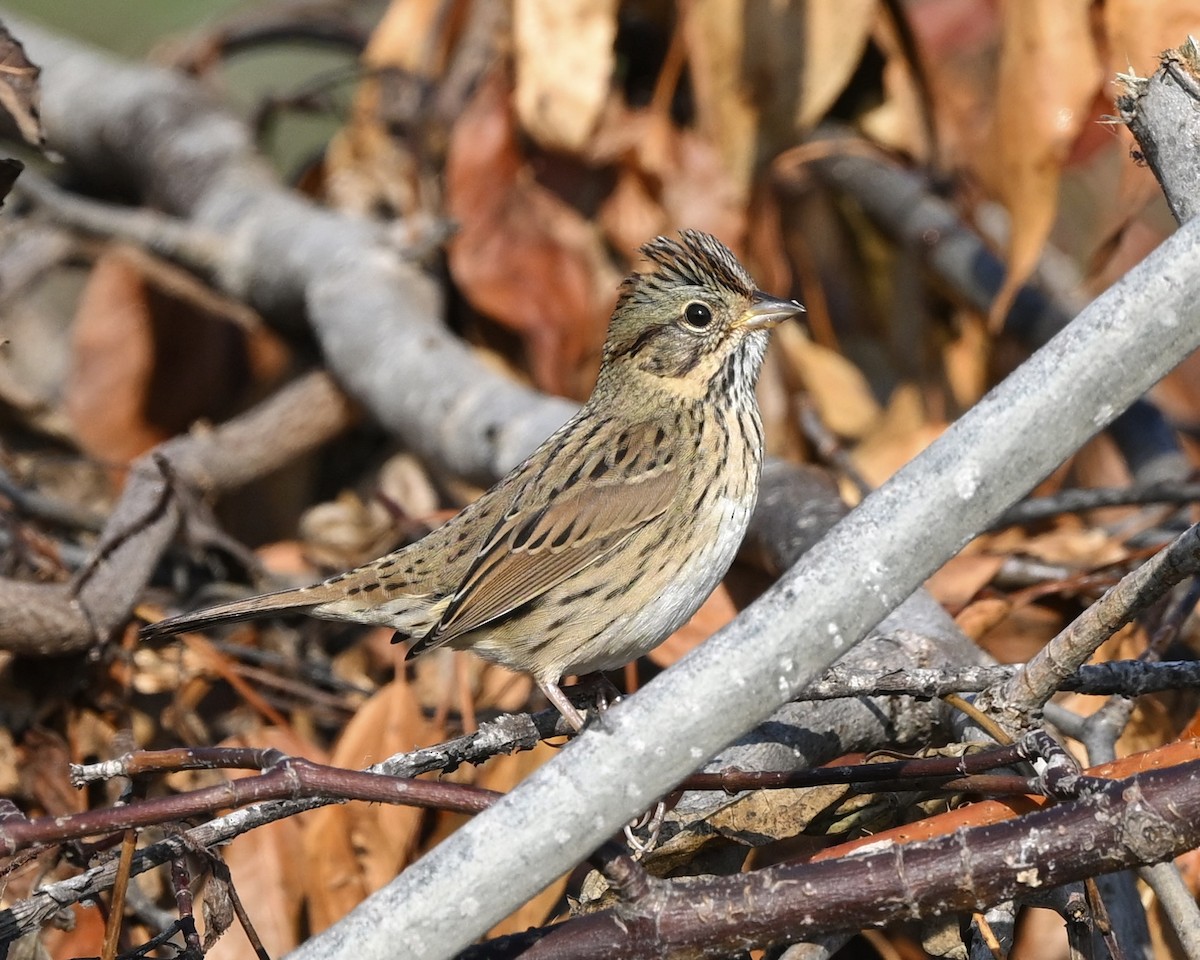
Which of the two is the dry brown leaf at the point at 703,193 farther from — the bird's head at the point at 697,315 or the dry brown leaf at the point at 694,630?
the dry brown leaf at the point at 694,630

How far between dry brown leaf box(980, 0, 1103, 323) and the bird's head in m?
0.77

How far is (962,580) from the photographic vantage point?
3477mm

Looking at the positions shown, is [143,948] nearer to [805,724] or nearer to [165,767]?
[165,767]

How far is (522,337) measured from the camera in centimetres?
490

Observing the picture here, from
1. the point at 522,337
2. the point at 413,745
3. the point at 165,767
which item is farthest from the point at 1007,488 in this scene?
the point at 522,337

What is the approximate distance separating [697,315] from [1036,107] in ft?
3.58

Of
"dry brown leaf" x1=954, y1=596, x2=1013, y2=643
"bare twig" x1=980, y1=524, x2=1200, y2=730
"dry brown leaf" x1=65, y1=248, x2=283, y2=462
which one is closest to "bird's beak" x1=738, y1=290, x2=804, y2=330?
"dry brown leaf" x1=954, y1=596, x2=1013, y2=643

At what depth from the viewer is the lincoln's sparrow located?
3.18 m

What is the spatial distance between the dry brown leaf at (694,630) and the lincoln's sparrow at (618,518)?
26cm

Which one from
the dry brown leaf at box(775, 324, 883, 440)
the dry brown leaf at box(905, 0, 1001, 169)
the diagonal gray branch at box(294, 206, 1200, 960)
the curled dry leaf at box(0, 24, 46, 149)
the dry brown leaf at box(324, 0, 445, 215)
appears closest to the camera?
the diagonal gray branch at box(294, 206, 1200, 960)

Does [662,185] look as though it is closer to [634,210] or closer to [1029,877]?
[634,210]

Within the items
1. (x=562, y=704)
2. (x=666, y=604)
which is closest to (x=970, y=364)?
(x=666, y=604)

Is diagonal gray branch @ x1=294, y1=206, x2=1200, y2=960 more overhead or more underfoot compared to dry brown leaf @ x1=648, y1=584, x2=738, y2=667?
more overhead

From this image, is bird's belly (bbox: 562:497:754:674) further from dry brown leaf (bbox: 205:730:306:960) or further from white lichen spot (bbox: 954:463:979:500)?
white lichen spot (bbox: 954:463:979:500)
